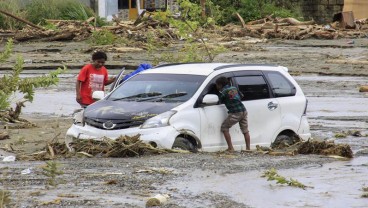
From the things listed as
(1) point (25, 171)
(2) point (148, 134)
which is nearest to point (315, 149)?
(2) point (148, 134)

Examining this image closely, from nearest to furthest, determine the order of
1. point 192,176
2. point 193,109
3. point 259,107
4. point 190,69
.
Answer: point 192,176 → point 193,109 → point 259,107 → point 190,69

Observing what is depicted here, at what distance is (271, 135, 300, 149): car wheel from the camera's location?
16.1 metres

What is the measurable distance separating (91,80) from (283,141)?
336 cm

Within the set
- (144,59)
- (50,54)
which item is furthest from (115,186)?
(50,54)

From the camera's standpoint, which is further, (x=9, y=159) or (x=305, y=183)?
(x=9, y=159)

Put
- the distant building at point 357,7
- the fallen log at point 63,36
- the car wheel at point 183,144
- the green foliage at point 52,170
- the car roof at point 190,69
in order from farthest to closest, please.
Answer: the distant building at point 357,7 → the fallen log at point 63,36 → the car roof at point 190,69 → the car wheel at point 183,144 → the green foliage at point 52,170

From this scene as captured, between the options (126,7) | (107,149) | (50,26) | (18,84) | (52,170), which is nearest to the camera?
(18,84)

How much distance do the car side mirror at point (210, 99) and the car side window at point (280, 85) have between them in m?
1.44

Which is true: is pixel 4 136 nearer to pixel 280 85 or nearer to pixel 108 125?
pixel 108 125

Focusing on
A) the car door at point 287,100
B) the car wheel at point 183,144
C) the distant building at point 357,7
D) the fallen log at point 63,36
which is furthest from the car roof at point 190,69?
the distant building at point 357,7

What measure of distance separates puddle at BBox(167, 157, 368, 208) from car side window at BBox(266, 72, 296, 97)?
9.94 feet

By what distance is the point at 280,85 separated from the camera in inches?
644

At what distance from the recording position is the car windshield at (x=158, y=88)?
1512cm

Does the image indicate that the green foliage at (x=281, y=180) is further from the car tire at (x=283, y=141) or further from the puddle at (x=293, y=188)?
the car tire at (x=283, y=141)
